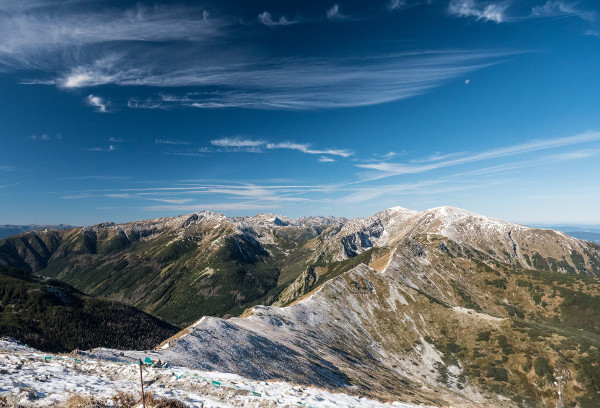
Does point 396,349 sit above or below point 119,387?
below

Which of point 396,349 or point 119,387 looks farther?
point 396,349

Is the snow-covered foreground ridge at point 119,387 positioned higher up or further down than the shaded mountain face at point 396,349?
higher up

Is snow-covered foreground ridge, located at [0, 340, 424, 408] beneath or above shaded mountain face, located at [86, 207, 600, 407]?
above

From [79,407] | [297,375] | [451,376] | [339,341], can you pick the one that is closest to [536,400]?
[451,376]

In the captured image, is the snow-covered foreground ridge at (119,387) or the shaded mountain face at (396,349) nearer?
the snow-covered foreground ridge at (119,387)

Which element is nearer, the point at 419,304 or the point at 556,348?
the point at 556,348

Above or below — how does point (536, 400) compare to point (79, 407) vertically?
below

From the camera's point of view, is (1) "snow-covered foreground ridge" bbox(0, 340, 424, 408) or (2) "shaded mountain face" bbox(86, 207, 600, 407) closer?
(1) "snow-covered foreground ridge" bbox(0, 340, 424, 408)

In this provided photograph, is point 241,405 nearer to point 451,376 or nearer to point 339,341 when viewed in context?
point 339,341
